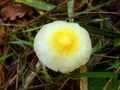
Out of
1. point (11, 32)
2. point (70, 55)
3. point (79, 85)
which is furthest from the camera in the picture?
point (11, 32)

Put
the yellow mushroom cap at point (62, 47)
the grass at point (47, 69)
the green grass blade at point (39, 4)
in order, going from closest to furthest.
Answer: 1. the yellow mushroom cap at point (62, 47)
2. the grass at point (47, 69)
3. the green grass blade at point (39, 4)

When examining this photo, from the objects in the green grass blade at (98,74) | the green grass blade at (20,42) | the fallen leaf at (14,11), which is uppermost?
the fallen leaf at (14,11)

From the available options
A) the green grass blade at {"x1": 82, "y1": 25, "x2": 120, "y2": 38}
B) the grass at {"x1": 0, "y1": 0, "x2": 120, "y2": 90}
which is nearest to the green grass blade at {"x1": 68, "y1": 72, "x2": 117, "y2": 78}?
the grass at {"x1": 0, "y1": 0, "x2": 120, "y2": 90}

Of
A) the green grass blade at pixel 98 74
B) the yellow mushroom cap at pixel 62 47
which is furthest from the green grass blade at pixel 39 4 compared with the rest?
the green grass blade at pixel 98 74

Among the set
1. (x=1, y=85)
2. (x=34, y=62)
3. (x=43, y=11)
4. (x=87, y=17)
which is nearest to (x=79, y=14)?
(x=87, y=17)

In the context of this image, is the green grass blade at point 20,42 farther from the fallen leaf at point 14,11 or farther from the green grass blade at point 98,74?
the green grass blade at point 98,74

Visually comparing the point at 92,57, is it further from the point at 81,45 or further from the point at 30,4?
the point at 30,4
